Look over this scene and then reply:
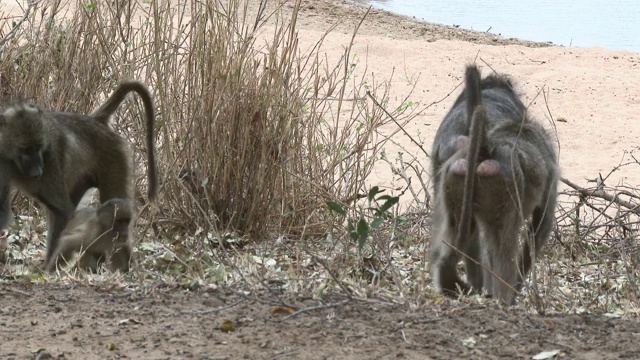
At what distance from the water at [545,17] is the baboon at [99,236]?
51.0 ft

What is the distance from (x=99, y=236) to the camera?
233 inches

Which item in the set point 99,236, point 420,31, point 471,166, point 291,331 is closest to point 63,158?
point 99,236

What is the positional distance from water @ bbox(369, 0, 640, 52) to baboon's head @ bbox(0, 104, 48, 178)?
1588 centimetres

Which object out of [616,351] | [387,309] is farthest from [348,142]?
[616,351]

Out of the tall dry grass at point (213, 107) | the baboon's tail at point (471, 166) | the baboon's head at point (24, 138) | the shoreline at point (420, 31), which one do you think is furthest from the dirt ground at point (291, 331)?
the shoreline at point (420, 31)

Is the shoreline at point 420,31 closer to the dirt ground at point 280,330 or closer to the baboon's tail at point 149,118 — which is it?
the baboon's tail at point 149,118

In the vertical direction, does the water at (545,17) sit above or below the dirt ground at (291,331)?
above

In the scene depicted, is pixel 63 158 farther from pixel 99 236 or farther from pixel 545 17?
pixel 545 17

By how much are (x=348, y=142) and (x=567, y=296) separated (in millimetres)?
2701

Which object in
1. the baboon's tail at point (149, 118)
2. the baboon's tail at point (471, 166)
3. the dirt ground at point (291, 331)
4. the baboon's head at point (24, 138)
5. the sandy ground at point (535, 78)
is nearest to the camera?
the dirt ground at point (291, 331)

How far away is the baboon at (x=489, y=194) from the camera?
193 inches

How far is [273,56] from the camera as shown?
668cm

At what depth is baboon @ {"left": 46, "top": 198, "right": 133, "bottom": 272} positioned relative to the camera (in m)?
5.90

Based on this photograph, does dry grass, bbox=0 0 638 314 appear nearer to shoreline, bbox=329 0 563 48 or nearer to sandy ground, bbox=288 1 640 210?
sandy ground, bbox=288 1 640 210
